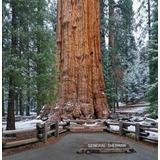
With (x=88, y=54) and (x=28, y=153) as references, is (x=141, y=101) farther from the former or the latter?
(x=28, y=153)

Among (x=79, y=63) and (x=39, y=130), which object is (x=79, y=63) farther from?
(x=39, y=130)

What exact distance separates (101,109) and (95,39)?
4994mm

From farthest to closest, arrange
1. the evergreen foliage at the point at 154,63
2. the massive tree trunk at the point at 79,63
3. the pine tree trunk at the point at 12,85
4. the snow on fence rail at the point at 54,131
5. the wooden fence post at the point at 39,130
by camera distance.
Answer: the massive tree trunk at the point at 79,63 < the evergreen foliage at the point at 154,63 < the pine tree trunk at the point at 12,85 < the wooden fence post at the point at 39,130 < the snow on fence rail at the point at 54,131

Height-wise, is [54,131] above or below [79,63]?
below

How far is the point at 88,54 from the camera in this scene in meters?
11.3

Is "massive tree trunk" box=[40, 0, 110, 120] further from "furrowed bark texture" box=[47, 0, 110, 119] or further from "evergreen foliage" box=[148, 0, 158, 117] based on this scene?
"evergreen foliage" box=[148, 0, 158, 117]

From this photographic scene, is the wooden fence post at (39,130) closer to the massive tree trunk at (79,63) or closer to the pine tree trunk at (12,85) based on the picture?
the pine tree trunk at (12,85)

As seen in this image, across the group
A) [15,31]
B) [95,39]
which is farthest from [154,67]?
[15,31]

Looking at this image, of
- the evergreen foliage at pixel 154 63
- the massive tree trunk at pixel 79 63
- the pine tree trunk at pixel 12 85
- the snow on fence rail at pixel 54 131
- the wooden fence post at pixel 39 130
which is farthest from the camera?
the massive tree trunk at pixel 79 63

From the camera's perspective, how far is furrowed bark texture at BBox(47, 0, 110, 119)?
1039cm

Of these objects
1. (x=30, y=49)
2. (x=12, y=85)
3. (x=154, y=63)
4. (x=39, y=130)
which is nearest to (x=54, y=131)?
(x=39, y=130)

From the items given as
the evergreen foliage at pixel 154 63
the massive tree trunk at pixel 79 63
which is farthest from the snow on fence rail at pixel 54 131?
the evergreen foliage at pixel 154 63

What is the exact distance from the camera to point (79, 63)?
1096cm

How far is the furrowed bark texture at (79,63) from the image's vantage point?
34.1 ft
